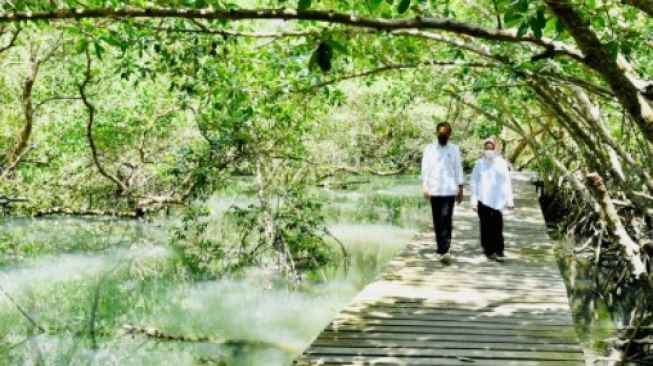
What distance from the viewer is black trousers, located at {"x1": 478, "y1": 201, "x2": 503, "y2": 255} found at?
7176mm

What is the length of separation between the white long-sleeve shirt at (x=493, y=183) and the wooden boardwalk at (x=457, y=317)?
2.11ft

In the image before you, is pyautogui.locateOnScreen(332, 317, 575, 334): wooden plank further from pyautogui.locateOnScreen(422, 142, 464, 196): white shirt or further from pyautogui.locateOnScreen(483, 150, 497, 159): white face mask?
pyautogui.locateOnScreen(483, 150, 497, 159): white face mask

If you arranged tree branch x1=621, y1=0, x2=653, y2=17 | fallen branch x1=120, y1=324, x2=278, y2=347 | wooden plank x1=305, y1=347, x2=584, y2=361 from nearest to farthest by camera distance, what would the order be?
1. tree branch x1=621, y1=0, x2=653, y2=17
2. wooden plank x1=305, y1=347, x2=584, y2=361
3. fallen branch x1=120, y1=324, x2=278, y2=347

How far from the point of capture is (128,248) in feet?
43.9

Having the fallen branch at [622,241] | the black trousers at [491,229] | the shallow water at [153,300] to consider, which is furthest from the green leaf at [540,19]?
the shallow water at [153,300]

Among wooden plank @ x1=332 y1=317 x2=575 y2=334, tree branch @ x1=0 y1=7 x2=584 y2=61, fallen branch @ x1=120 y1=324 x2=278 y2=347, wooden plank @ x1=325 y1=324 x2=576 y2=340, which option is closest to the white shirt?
wooden plank @ x1=332 y1=317 x2=575 y2=334

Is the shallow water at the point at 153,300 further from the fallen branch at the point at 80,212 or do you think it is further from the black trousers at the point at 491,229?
the black trousers at the point at 491,229

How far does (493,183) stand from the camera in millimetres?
6988

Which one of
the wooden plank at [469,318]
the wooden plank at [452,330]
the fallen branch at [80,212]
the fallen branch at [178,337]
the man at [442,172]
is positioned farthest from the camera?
the fallen branch at [80,212]

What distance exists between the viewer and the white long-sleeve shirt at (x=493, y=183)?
22.9ft

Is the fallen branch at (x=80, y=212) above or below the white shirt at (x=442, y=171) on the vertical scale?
below

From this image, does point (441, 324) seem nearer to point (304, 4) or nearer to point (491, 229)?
point (491, 229)

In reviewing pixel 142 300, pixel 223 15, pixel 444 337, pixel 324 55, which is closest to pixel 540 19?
pixel 324 55

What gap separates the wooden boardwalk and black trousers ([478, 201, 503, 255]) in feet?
0.48
